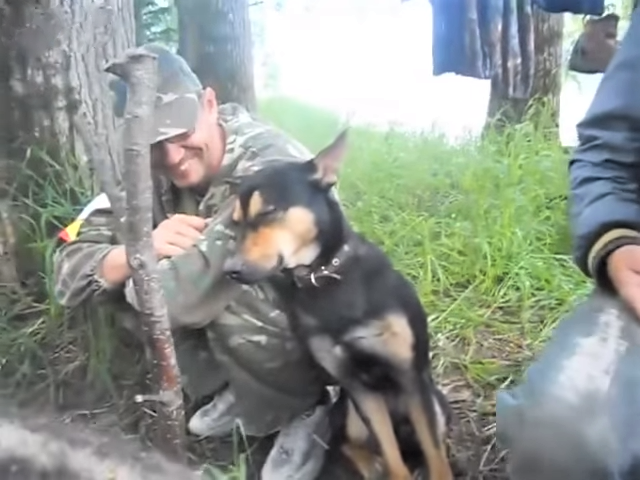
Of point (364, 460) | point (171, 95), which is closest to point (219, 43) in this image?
point (171, 95)

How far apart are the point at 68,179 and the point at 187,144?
0.12m

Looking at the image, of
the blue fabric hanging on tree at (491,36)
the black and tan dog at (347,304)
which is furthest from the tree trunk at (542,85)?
the black and tan dog at (347,304)

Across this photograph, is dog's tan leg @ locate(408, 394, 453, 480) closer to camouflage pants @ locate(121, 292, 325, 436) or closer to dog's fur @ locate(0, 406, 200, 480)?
camouflage pants @ locate(121, 292, 325, 436)

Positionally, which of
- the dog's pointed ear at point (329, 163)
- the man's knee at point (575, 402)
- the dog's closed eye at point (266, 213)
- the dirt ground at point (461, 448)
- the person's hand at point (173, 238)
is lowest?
the dirt ground at point (461, 448)

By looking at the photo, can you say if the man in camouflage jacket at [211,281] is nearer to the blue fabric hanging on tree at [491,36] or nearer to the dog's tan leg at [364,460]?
the dog's tan leg at [364,460]

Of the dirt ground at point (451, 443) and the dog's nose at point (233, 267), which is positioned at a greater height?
the dog's nose at point (233, 267)

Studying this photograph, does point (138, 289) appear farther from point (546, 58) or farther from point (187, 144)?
point (546, 58)

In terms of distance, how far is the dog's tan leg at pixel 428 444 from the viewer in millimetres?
1011

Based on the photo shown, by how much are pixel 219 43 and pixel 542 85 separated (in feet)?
0.91

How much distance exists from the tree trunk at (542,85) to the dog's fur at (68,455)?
407mm

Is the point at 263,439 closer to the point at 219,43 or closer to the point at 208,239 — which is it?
the point at 208,239

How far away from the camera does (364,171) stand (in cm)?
99

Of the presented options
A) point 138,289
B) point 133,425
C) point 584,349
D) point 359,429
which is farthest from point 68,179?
point 584,349

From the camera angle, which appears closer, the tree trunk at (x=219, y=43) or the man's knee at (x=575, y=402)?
the man's knee at (x=575, y=402)
